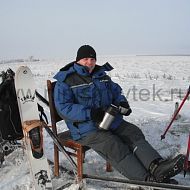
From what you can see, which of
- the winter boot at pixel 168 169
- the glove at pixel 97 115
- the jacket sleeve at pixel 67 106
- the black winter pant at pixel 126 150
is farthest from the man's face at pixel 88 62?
the winter boot at pixel 168 169

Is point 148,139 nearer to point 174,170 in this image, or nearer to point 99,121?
point 99,121

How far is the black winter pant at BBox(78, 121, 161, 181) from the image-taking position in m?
3.44

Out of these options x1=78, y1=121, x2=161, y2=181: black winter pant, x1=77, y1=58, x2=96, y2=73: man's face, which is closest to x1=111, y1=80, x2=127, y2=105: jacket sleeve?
x1=77, y1=58, x2=96, y2=73: man's face

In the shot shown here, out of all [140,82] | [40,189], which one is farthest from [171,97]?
[40,189]

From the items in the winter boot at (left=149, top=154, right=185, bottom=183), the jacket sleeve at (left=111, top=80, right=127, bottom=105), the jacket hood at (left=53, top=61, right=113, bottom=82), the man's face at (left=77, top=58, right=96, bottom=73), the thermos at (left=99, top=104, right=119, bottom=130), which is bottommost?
the winter boot at (left=149, top=154, right=185, bottom=183)

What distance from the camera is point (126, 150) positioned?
11.8 feet

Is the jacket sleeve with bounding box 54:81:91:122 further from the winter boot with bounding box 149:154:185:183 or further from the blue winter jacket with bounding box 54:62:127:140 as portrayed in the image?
the winter boot with bounding box 149:154:185:183

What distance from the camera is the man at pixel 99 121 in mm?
3418

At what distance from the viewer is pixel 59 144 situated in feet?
13.0

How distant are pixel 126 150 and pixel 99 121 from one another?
Answer: 49 cm

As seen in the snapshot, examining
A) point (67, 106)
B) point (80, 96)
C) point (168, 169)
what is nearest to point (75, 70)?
point (80, 96)

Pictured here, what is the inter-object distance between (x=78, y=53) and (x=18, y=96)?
0.91m

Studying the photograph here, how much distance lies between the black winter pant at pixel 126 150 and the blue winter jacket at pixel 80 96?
0.16 m

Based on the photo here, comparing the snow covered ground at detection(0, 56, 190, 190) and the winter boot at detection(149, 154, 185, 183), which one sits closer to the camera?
the winter boot at detection(149, 154, 185, 183)
